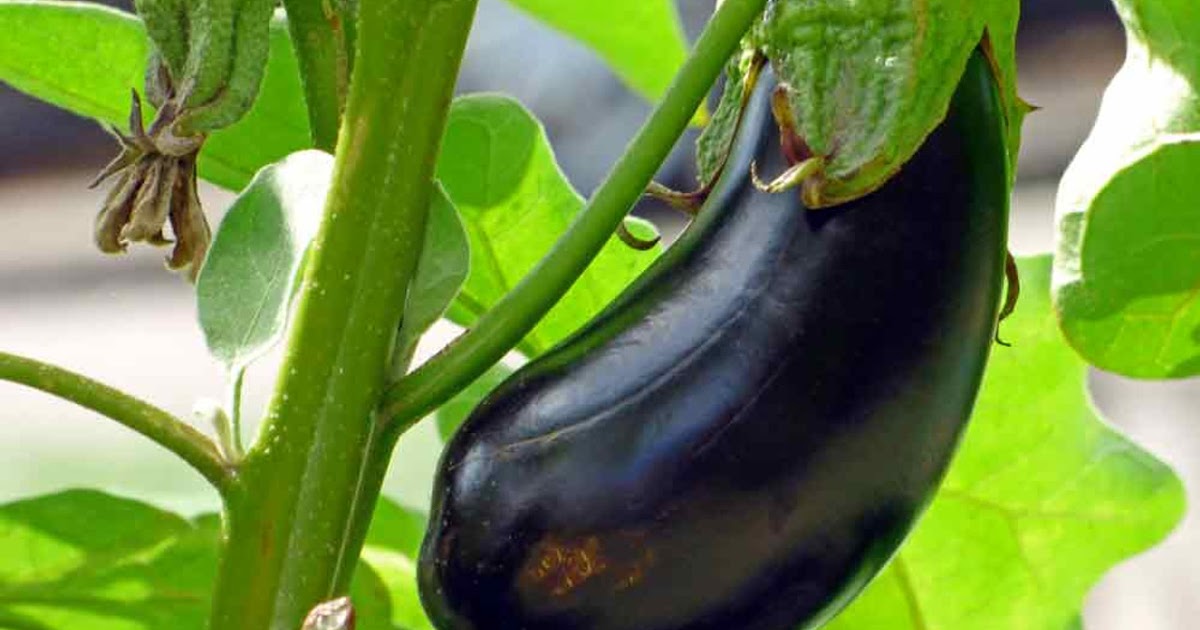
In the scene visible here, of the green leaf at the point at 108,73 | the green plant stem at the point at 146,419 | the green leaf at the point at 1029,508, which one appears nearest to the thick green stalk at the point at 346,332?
the green plant stem at the point at 146,419

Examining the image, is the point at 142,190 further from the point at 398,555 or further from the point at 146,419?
the point at 398,555

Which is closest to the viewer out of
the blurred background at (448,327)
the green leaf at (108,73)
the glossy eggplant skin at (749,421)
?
the glossy eggplant skin at (749,421)

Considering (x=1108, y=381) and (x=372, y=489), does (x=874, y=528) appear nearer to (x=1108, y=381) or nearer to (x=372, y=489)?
(x=372, y=489)

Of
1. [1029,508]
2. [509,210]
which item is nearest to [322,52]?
[509,210]

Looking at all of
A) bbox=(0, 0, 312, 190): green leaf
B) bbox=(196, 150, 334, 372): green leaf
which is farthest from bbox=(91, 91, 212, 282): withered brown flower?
bbox=(0, 0, 312, 190): green leaf

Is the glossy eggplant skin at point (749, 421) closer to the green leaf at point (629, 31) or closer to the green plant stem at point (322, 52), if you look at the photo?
the green plant stem at point (322, 52)

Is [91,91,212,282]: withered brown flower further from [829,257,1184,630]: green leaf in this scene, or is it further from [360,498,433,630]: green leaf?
[829,257,1184,630]: green leaf
